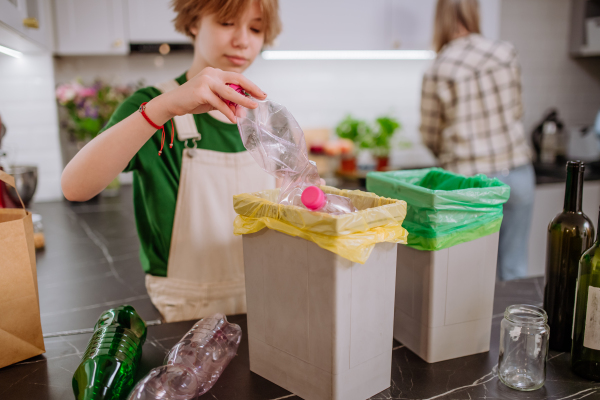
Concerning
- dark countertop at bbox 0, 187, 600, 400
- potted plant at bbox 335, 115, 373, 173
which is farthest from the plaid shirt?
dark countertop at bbox 0, 187, 600, 400

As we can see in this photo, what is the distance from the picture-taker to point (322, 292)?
2.04 ft

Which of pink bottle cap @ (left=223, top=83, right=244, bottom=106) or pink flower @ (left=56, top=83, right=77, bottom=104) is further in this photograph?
pink flower @ (left=56, top=83, right=77, bottom=104)

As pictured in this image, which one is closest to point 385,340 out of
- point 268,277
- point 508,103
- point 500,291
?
point 268,277

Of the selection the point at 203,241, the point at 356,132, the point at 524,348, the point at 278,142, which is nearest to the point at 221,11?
the point at 278,142

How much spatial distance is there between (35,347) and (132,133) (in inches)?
16.3

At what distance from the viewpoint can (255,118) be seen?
2.62ft

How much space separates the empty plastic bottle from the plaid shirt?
1358 mm

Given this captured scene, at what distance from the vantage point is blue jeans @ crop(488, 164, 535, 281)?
201 centimetres

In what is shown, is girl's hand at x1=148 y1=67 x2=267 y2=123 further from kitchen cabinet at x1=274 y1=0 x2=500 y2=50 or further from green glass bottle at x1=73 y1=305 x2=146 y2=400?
kitchen cabinet at x1=274 y1=0 x2=500 y2=50

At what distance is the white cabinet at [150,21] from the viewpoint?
234 centimetres

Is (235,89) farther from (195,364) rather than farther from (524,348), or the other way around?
(524,348)

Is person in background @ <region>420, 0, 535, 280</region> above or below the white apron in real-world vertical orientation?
above

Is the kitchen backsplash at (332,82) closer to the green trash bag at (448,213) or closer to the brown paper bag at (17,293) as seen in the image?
the brown paper bag at (17,293)

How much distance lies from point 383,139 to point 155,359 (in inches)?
88.0
